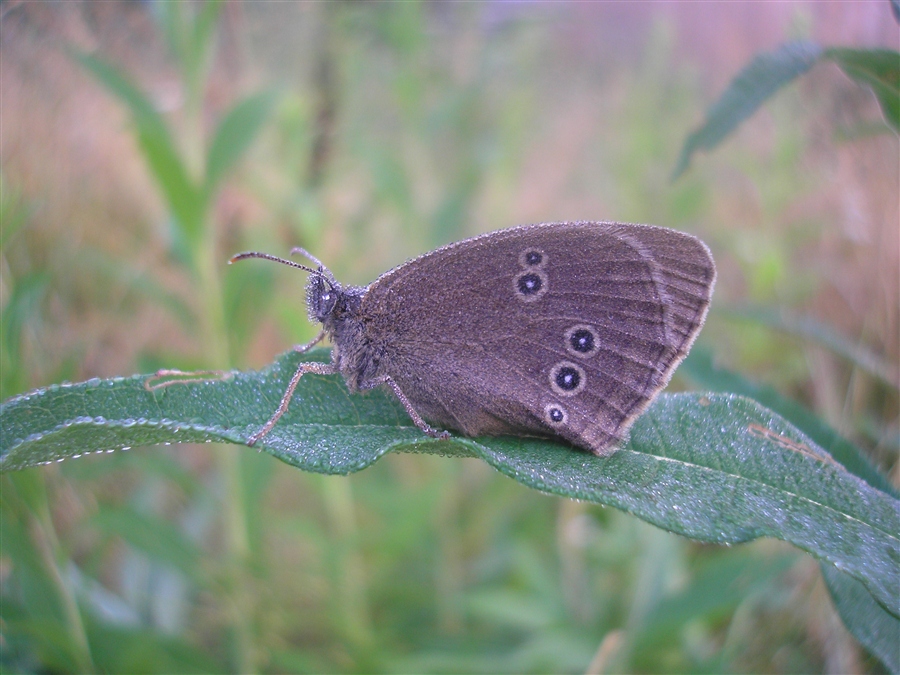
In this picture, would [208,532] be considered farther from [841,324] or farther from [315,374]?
[841,324]

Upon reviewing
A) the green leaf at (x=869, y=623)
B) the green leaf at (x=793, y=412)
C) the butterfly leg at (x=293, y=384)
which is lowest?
the green leaf at (x=869, y=623)

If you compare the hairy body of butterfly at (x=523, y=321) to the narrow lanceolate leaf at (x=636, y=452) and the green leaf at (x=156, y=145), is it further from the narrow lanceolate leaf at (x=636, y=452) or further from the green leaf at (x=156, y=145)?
the green leaf at (x=156, y=145)

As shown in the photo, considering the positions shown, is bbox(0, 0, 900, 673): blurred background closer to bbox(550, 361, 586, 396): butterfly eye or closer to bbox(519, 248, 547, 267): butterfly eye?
bbox(550, 361, 586, 396): butterfly eye

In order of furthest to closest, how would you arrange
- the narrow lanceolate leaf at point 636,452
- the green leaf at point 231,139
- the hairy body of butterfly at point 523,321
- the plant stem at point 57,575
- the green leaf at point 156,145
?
the green leaf at point 231,139
the green leaf at point 156,145
the plant stem at point 57,575
the hairy body of butterfly at point 523,321
the narrow lanceolate leaf at point 636,452

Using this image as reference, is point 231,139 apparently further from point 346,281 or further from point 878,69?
point 878,69

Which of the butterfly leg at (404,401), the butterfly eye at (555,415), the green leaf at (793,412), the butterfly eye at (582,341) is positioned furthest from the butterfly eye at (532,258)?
the green leaf at (793,412)

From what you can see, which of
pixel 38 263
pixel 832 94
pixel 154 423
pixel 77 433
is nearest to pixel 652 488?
pixel 154 423
